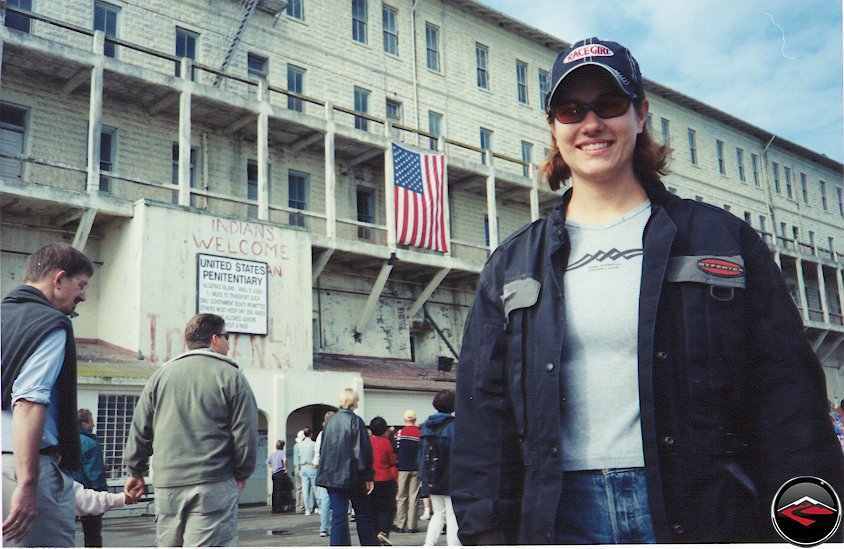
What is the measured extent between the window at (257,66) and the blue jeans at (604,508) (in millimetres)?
22861

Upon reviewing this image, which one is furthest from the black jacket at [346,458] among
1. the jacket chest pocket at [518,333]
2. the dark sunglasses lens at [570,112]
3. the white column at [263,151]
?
the white column at [263,151]

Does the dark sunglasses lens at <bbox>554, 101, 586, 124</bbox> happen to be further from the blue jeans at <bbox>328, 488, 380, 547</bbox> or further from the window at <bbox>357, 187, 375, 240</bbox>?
the window at <bbox>357, 187, 375, 240</bbox>

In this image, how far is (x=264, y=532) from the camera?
41.4 ft

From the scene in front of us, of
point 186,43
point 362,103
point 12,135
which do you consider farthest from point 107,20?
point 362,103

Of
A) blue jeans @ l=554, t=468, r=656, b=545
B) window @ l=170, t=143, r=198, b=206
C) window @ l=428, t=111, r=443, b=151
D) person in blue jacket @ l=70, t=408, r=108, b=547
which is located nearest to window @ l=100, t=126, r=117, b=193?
window @ l=170, t=143, r=198, b=206

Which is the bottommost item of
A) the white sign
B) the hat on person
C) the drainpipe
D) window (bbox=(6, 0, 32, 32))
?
the hat on person

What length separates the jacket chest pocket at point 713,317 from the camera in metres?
2.26

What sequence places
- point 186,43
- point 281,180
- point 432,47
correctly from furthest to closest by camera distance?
point 432,47, point 281,180, point 186,43

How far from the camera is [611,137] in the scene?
2.60 m

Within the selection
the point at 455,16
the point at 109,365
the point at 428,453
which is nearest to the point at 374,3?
the point at 455,16

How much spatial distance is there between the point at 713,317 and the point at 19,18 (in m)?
21.4

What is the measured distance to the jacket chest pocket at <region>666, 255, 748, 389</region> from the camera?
226 cm

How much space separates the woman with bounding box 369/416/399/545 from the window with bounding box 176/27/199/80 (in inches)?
614

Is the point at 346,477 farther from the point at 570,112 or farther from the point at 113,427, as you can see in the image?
the point at 113,427
